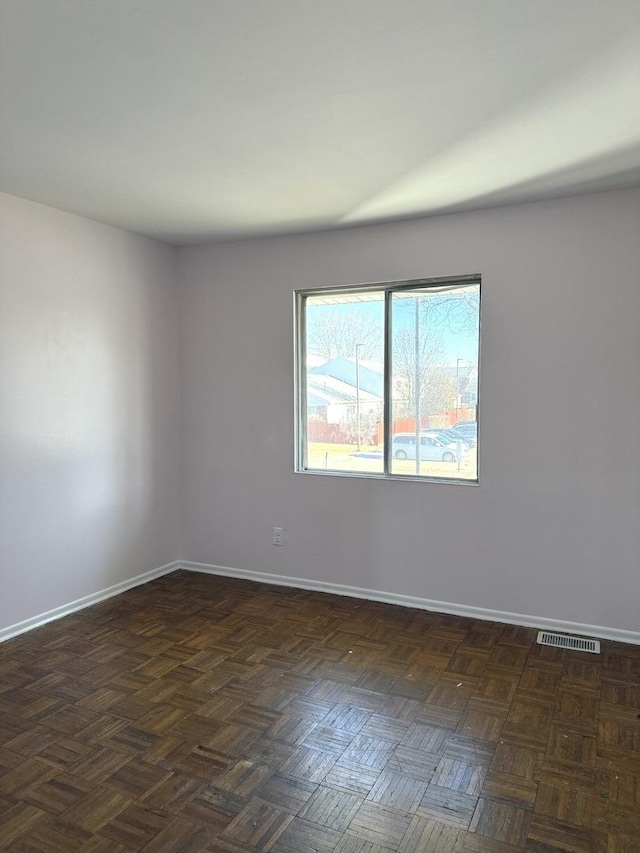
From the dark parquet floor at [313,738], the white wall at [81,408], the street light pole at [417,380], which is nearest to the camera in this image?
the dark parquet floor at [313,738]

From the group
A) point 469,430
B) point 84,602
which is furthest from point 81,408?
point 469,430

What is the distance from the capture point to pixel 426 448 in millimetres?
3656

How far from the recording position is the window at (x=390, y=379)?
353 centimetres

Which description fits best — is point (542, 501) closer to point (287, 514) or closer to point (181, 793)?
point (287, 514)

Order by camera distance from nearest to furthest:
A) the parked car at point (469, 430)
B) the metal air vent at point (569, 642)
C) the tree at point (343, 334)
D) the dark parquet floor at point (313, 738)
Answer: the dark parquet floor at point (313, 738) < the metal air vent at point (569, 642) < the parked car at point (469, 430) < the tree at point (343, 334)

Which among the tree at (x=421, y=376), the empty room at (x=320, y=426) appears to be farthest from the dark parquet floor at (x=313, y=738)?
the tree at (x=421, y=376)

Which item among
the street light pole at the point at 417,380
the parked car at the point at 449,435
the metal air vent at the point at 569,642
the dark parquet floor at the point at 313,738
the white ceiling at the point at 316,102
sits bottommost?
the dark parquet floor at the point at 313,738

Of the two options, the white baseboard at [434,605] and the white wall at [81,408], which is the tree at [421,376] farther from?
the white wall at [81,408]

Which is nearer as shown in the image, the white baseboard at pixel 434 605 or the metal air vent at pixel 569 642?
the metal air vent at pixel 569 642

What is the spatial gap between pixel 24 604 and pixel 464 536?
2464mm

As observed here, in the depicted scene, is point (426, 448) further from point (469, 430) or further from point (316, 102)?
point (316, 102)

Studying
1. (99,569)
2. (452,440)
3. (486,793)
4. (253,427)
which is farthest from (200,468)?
(486,793)

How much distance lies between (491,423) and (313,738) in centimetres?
192

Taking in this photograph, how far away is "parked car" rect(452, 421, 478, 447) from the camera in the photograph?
3.50m
